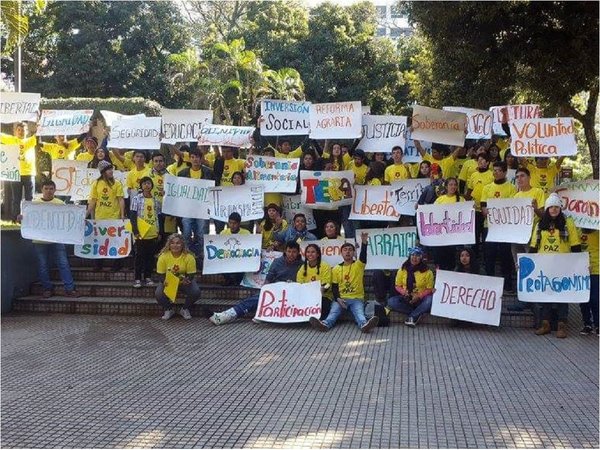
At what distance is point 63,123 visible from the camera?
12.8 metres

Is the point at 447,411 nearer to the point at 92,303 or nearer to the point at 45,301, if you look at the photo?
the point at 92,303

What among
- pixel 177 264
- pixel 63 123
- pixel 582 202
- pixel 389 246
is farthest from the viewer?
pixel 63 123

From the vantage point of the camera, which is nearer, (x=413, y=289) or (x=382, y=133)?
(x=413, y=289)

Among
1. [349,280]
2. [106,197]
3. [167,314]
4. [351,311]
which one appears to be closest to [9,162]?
→ [106,197]

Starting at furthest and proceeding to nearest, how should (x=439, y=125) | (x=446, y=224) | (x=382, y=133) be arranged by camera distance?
(x=382, y=133)
(x=439, y=125)
(x=446, y=224)

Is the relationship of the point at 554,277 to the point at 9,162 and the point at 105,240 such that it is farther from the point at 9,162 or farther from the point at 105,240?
the point at 9,162

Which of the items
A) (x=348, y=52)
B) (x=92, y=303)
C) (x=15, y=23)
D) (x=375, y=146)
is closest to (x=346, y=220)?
(x=375, y=146)

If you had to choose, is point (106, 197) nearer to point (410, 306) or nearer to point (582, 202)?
point (410, 306)

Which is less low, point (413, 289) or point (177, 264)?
point (177, 264)

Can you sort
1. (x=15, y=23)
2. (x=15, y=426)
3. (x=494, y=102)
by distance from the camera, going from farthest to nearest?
(x=494, y=102), (x=15, y=23), (x=15, y=426)

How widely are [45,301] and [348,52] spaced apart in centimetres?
2237

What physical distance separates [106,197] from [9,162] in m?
1.75

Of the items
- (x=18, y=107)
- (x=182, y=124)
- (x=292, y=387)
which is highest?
(x=18, y=107)

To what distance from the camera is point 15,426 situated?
5.65 m
